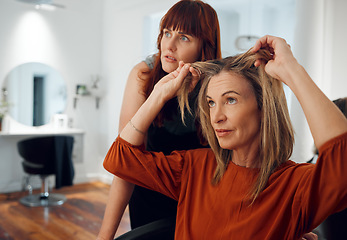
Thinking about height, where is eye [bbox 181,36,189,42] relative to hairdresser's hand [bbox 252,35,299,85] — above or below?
above

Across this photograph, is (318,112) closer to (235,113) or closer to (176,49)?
(235,113)

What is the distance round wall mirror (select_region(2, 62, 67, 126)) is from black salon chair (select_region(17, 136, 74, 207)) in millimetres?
703

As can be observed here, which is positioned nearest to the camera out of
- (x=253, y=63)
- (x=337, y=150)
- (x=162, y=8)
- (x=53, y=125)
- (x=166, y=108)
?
(x=337, y=150)

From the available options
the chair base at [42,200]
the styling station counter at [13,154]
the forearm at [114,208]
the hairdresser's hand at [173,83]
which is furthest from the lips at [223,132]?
the styling station counter at [13,154]

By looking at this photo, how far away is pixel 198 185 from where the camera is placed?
46.5 inches

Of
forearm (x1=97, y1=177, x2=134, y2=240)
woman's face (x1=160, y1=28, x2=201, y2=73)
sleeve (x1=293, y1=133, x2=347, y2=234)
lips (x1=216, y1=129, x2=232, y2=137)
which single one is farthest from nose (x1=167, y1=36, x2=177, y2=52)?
sleeve (x1=293, y1=133, x2=347, y2=234)

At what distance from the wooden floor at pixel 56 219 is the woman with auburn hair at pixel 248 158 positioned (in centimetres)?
216

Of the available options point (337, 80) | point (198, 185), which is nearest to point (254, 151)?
point (198, 185)

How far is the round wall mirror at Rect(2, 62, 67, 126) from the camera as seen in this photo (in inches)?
177

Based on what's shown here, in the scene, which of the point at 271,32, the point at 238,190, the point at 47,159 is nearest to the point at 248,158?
the point at 238,190

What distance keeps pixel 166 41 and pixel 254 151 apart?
50 centimetres

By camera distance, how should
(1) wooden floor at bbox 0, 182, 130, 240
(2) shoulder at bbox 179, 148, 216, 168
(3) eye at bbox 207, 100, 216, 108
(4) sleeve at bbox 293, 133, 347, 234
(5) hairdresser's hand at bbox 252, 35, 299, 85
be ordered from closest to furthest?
(4) sleeve at bbox 293, 133, 347, 234
(5) hairdresser's hand at bbox 252, 35, 299, 85
(3) eye at bbox 207, 100, 216, 108
(2) shoulder at bbox 179, 148, 216, 168
(1) wooden floor at bbox 0, 182, 130, 240

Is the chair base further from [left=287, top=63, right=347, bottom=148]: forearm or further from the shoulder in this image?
[left=287, top=63, right=347, bottom=148]: forearm

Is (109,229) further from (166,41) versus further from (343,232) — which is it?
(343,232)
